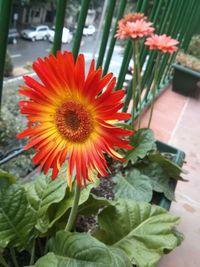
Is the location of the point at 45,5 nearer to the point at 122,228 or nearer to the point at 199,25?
the point at 199,25

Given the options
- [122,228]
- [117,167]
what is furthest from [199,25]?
[122,228]

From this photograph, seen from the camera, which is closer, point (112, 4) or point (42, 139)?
point (42, 139)

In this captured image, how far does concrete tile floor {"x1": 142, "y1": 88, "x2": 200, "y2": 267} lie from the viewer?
4.00ft

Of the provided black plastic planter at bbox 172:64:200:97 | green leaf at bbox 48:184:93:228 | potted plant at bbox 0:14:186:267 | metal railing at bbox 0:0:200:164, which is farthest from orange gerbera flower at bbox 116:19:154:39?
black plastic planter at bbox 172:64:200:97

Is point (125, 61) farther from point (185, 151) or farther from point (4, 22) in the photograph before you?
point (4, 22)

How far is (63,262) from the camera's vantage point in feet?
2.14

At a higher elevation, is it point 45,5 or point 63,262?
point 63,262

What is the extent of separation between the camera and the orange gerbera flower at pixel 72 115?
0.50 metres

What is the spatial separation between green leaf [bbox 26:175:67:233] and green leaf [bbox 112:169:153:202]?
0.26 m

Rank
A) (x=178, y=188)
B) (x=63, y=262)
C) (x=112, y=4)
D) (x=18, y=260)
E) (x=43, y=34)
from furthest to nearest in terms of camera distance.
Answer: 1. (x=43, y=34)
2. (x=178, y=188)
3. (x=112, y=4)
4. (x=18, y=260)
5. (x=63, y=262)

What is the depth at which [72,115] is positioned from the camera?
555 mm

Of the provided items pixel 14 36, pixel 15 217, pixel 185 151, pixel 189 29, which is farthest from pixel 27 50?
pixel 15 217

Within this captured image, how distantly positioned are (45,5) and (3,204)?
18.4m

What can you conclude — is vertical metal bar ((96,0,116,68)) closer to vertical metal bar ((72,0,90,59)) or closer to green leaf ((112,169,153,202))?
vertical metal bar ((72,0,90,59))
